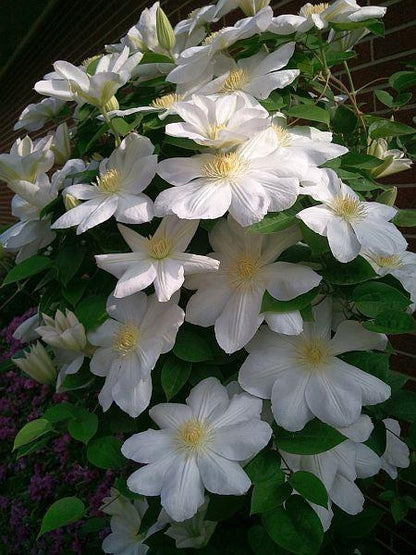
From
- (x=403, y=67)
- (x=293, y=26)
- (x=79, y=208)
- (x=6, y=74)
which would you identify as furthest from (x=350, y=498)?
(x=6, y=74)

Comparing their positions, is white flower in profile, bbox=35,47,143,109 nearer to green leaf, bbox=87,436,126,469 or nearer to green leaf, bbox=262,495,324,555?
green leaf, bbox=87,436,126,469

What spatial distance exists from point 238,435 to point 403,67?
63.4 inches

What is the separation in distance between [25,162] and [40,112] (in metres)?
0.31

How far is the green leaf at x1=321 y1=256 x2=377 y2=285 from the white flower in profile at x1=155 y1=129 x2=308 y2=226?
6.6 inches

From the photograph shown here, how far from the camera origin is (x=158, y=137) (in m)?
1.09

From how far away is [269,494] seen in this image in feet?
2.92

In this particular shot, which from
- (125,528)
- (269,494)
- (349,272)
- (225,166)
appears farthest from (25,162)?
(125,528)

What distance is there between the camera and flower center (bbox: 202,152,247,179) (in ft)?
2.96

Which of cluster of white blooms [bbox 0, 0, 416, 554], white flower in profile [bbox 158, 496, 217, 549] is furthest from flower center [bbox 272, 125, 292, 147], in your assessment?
white flower in profile [bbox 158, 496, 217, 549]

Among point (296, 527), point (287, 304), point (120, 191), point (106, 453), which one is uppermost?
point (120, 191)

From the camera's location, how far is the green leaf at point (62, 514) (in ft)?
3.27

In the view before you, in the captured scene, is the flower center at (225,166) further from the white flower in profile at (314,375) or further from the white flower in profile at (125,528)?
the white flower in profile at (125,528)

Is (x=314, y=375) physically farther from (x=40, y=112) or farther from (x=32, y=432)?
(x=40, y=112)

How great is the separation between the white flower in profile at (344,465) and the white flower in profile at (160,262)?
375 millimetres
